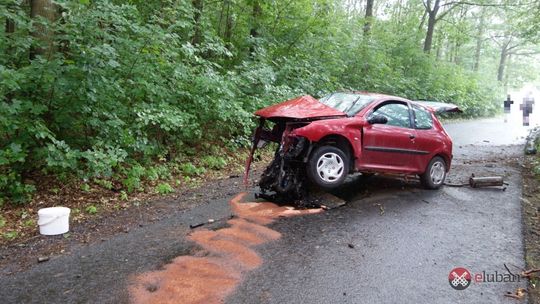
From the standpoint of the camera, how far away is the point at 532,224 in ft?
19.8

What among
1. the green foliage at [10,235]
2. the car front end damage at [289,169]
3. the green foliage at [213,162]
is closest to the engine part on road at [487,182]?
the car front end damage at [289,169]

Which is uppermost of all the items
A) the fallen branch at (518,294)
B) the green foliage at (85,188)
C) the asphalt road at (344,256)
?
the green foliage at (85,188)

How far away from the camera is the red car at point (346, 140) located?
607 cm

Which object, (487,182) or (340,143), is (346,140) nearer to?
(340,143)

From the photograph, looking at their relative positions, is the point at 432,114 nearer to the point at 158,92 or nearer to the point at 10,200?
the point at 158,92

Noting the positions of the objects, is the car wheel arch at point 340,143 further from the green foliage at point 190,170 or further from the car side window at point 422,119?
the green foliage at point 190,170

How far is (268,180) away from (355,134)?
1.67 m

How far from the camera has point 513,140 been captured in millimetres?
17234

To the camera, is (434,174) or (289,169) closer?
(289,169)

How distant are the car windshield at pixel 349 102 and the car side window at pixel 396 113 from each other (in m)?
0.29

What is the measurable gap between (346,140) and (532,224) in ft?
10.7

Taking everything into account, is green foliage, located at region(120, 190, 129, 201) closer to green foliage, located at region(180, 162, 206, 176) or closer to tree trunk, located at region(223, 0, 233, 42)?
green foliage, located at region(180, 162, 206, 176)

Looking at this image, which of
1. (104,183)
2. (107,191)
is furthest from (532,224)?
(104,183)

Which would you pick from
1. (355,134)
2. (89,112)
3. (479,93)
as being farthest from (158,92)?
(479,93)
